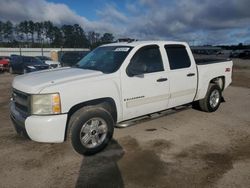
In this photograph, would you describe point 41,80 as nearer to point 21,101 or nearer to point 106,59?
point 21,101

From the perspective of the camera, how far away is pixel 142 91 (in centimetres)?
475

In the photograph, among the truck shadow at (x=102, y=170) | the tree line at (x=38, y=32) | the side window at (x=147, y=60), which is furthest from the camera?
the tree line at (x=38, y=32)

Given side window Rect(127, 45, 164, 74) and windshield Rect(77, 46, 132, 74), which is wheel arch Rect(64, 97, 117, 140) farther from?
side window Rect(127, 45, 164, 74)

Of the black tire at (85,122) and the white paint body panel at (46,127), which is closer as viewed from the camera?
the white paint body panel at (46,127)

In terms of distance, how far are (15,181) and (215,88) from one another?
526cm

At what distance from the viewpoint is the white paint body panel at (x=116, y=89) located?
381 cm

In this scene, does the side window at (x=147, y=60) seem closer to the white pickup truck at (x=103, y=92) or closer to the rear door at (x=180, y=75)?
the white pickup truck at (x=103, y=92)

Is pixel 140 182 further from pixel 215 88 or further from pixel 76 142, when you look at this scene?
pixel 215 88

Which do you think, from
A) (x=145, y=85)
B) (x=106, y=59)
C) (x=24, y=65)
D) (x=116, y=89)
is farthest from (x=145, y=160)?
(x=24, y=65)

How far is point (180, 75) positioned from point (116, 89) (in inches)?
69.0

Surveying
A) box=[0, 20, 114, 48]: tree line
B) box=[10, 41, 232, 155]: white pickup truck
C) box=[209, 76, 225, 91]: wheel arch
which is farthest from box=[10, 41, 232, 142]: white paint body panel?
box=[0, 20, 114, 48]: tree line

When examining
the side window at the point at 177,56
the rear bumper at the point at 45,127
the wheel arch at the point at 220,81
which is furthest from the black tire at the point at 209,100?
the rear bumper at the point at 45,127

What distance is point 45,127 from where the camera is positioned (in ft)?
12.3

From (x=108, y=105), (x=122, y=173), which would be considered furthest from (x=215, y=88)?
(x=122, y=173)
